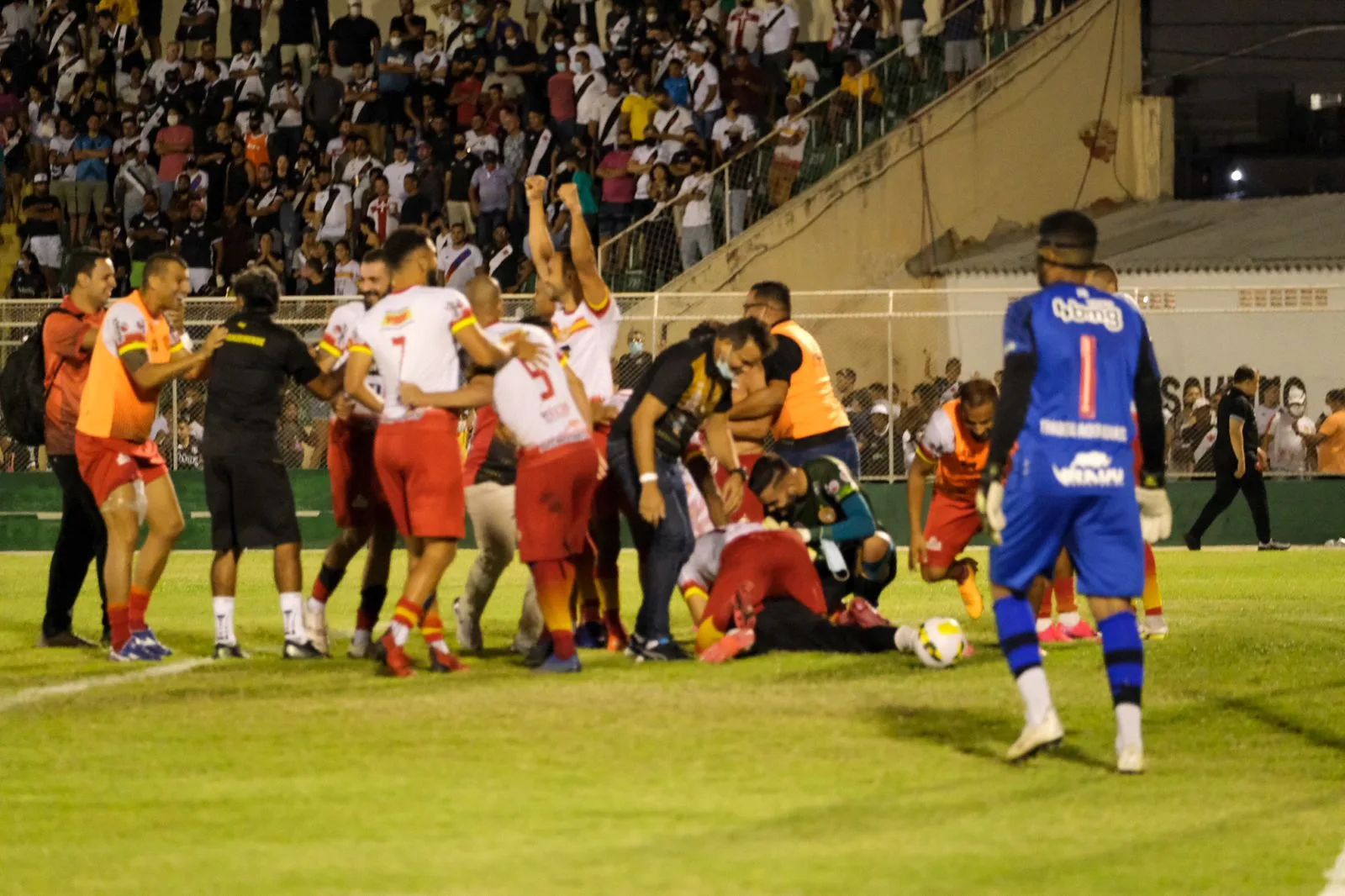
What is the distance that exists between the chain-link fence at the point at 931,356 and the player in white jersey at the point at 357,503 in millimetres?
10161

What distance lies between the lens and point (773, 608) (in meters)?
11.2

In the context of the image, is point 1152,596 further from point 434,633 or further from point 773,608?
point 434,633

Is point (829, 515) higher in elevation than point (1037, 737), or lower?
higher

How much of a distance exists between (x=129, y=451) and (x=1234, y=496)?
504 inches

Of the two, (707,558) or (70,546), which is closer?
(707,558)

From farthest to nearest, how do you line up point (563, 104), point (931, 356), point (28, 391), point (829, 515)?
1. point (563, 104)
2. point (931, 356)
3. point (28, 391)
4. point (829, 515)

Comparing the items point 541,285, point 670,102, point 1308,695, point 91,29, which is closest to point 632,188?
point 670,102

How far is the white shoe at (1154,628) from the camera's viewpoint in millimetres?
12109

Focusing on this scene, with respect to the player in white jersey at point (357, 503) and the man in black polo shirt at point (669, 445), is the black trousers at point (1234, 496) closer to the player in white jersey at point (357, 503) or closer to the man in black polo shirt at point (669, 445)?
the man in black polo shirt at point (669, 445)

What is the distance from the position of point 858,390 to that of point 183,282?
1205 centimetres

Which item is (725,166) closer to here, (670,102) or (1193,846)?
(670,102)

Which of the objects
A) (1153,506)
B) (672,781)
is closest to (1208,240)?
(1153,506)

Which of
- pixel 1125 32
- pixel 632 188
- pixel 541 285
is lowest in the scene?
pixel 541 285

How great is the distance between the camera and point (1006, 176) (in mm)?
28750
